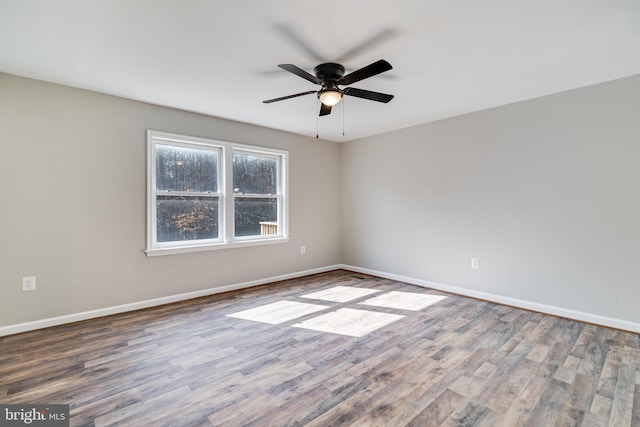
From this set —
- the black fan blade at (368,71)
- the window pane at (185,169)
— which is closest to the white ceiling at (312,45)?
the black fan blade at (368,71)

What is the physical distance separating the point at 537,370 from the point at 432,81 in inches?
104

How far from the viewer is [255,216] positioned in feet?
14.8

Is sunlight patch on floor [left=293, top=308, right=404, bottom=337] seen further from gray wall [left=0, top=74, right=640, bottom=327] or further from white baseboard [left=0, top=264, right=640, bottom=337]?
gray wall [left=0, top=74, right=640, bottom=327]

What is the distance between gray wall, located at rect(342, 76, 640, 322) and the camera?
9.41 ft

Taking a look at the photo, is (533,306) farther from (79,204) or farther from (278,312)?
(79,204)

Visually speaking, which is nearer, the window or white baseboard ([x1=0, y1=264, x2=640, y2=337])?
white baseboard ([x1=0, y1=264, x2=640, y2=337])

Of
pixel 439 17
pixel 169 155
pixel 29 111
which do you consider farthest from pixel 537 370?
pixel 29 111

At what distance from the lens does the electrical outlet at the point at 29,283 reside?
2.77 m

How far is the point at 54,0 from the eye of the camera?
1763mm

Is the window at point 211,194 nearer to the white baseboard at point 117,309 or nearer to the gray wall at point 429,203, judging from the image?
the gray wall at point 429,203

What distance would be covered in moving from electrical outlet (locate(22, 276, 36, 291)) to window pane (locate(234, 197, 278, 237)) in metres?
2.17

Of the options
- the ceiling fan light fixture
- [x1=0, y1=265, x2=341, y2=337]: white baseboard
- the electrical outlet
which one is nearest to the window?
[x1=0, y1=265, x2=341, y2=337]: white baseboard

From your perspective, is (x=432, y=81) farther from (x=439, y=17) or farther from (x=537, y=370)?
(x=537, y=370)

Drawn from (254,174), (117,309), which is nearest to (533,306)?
(254,174)
